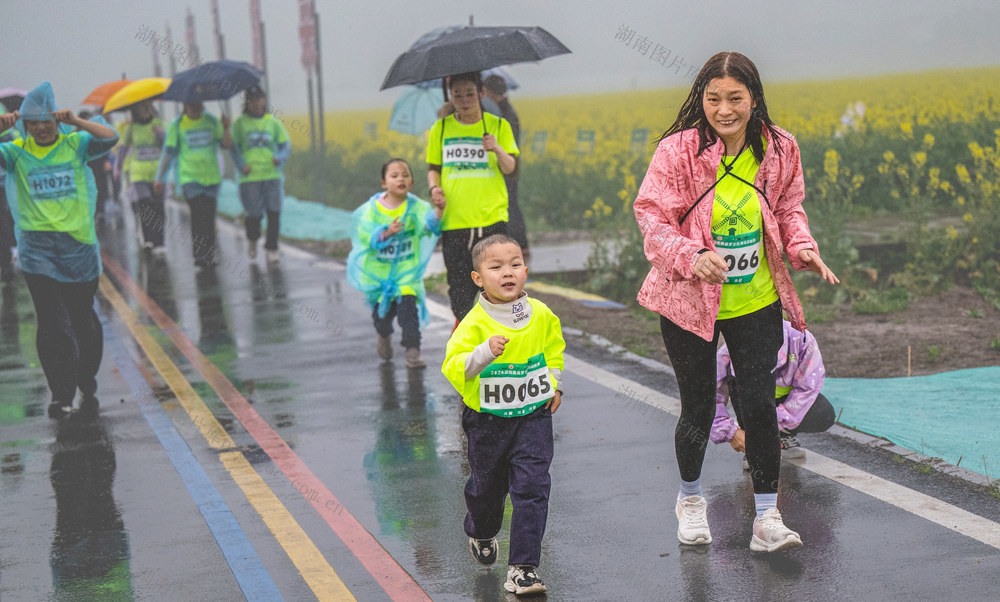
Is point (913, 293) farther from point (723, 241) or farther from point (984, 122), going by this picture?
point (723, 241)

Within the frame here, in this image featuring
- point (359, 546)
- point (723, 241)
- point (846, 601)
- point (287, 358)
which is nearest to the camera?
point (846, 601)

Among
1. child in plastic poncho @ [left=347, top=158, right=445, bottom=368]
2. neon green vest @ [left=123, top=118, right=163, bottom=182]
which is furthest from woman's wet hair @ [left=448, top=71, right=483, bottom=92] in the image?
neon green vest @ [left=123, top=118, right=163, bottom=182]

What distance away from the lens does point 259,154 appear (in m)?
15.2

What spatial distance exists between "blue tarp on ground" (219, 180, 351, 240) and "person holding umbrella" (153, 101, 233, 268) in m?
1.50

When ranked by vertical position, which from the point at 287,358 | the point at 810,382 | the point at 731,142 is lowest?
the point at 287,358

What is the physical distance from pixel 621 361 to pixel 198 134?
8.21 m

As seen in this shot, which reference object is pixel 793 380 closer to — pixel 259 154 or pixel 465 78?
pixel 465 78

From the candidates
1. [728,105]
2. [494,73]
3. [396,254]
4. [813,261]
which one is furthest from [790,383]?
[494,73]

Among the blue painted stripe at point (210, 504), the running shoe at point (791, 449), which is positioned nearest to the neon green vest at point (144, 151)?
the blue painted stripe at point (210, 504)

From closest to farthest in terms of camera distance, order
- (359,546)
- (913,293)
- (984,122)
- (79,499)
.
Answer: (359,546) < (79,499) < (913,293) < (984,122)

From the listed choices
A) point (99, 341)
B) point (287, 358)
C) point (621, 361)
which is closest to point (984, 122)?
point (621, 361)

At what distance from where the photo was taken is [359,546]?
5223 mm

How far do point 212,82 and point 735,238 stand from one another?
36.1 feet

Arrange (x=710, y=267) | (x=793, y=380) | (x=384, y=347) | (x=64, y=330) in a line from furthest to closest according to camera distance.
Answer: (x=384, y=347) → (x=64, y=330) → (x=793, y=380) → (x=710, y=267)
